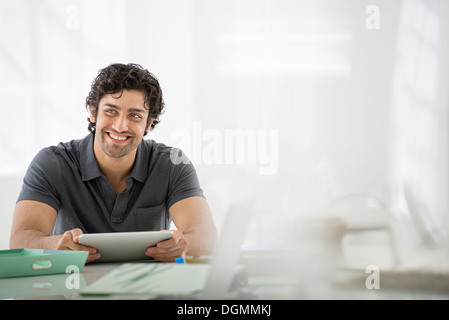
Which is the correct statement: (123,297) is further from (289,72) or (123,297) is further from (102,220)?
(289,72)

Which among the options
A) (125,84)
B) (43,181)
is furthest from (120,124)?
(43,181)

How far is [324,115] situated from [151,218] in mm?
656

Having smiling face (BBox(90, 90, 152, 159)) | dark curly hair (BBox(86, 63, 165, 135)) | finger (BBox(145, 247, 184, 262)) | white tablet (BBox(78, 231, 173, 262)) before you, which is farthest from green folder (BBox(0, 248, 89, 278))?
dark curly hair (BBox(86, 63, 165, 135))

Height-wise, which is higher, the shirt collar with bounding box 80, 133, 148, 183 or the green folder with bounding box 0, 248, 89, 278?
the shirt collar with bounding box 80, 133, 148, 183

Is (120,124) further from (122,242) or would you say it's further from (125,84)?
(122,242)

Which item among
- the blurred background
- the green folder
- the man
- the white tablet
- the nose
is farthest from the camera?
the nose

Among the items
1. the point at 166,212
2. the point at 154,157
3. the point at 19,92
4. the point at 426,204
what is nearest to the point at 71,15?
the point at 19,92

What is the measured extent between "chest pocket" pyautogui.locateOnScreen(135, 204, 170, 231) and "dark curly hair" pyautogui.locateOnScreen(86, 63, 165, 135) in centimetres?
36

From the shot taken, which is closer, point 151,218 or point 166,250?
point 166,250

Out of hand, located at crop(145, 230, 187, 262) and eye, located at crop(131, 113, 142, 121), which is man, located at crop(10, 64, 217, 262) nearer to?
eye, located at crop(131, 113, 142, 121)

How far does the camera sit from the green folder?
39.6 inches

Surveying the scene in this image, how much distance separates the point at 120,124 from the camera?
1655 millimetres

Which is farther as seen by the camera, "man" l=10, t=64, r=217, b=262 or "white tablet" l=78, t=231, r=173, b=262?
"man" l=10, t=64, r=217, b=262

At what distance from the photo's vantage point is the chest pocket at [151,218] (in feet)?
5.25
